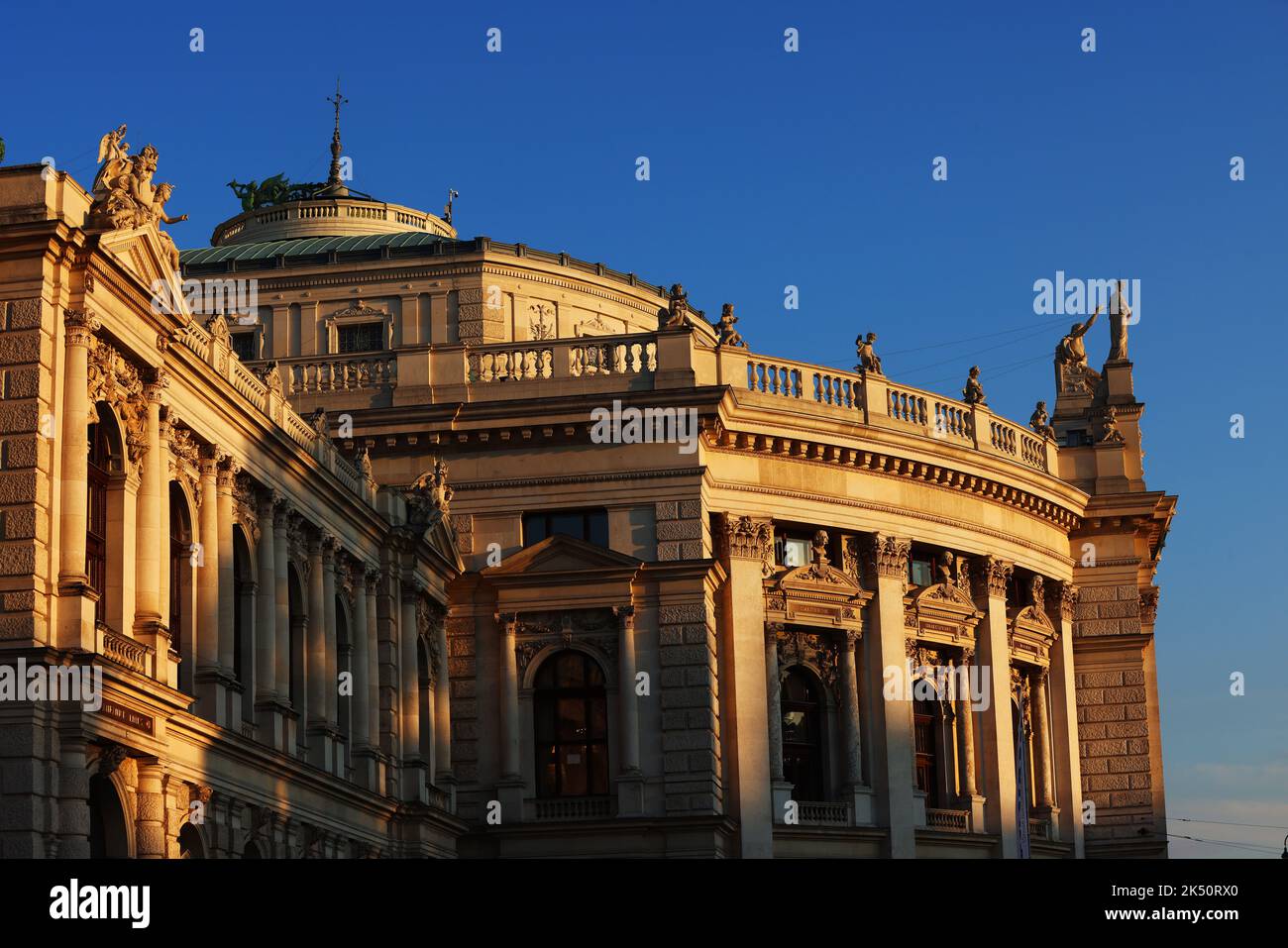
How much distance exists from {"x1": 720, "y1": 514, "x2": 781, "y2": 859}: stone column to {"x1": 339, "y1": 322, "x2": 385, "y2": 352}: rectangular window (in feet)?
49.5

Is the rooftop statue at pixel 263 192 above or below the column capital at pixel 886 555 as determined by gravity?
above

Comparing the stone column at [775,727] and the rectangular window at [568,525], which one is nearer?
the rectangular window at [568,525]

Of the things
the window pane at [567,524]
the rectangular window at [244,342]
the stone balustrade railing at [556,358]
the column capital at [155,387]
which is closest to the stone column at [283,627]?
the column capital at [155,387]

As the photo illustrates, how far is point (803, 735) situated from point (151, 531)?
27536mm

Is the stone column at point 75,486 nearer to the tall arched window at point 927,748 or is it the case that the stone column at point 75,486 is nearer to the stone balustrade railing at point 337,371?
the stone balustrade railing at point 337,371

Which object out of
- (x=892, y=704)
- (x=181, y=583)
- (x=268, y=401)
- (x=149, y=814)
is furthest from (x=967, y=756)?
(x=149, y=814)

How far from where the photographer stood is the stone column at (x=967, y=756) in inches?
2437

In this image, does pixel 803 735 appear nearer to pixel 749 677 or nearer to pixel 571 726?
pixel 749 677

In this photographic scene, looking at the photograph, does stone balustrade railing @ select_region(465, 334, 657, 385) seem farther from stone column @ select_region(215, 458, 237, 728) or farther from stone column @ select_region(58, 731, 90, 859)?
stone column @ select_region(58, 731, 90, 859)

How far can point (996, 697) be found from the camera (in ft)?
208

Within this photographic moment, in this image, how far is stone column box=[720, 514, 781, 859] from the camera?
56.0 metres

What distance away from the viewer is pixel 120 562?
3497 cm

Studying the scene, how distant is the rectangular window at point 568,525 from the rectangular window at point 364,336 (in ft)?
44.4
